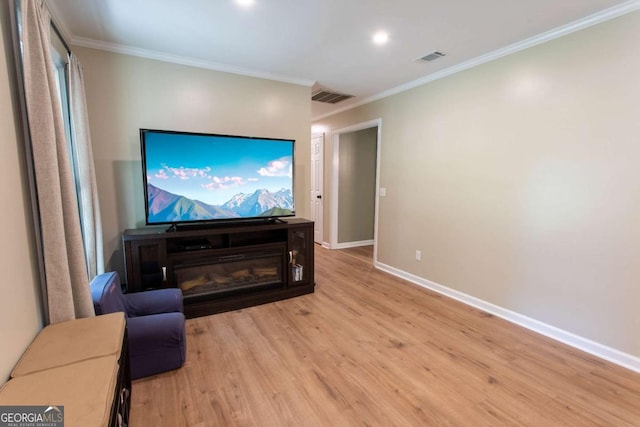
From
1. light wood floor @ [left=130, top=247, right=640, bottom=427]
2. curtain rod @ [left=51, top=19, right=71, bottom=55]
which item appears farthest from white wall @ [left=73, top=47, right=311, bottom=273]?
light wood floor @ [left=130, top=247, right=640, bottom=427]

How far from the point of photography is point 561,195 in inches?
95.4

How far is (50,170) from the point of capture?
143 cm

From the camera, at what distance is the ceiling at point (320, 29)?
6.81 feet

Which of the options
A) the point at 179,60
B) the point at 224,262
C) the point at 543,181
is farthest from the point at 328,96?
the point at 543,181

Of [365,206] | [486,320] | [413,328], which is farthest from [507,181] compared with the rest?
[365,206]

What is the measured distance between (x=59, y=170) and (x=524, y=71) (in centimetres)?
357

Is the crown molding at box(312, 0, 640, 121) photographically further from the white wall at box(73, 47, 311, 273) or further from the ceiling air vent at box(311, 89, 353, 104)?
the white wall at box(73, 47, 311, 273)

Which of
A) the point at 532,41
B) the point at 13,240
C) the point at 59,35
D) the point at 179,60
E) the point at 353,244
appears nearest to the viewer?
the point at 13,240

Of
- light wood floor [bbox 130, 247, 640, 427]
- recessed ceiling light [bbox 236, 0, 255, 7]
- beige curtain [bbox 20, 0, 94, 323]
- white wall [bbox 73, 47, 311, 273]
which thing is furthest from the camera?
white wall [bbox 73, 47, 311, 273]

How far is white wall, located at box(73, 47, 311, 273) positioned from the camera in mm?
2760

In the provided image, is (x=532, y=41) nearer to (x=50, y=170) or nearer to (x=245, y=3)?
(x=245, y=3)

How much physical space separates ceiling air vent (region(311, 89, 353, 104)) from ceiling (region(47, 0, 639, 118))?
34.6 inches

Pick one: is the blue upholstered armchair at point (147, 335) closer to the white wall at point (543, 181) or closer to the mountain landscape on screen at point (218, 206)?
the mountain landscape on screen at point (218, 206)

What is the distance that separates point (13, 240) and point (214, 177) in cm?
174
